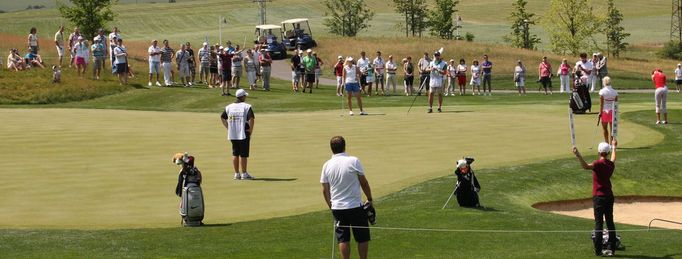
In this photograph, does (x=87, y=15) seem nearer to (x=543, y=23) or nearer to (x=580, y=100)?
(x=580, y=100)

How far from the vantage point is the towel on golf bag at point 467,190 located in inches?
860

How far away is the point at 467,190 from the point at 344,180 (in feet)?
21.5

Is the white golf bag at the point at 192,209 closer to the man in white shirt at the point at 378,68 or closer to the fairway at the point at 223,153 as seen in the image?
the fairway at the point at 223,153

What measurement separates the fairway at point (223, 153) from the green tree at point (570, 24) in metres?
69.9

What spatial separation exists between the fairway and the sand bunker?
10.9 ft

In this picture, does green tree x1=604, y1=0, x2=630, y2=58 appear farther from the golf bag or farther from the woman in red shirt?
the woman in red shirt

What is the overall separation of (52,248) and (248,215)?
482 cm

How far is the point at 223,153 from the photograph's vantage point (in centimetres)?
3150

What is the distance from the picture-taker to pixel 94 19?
80.4 m

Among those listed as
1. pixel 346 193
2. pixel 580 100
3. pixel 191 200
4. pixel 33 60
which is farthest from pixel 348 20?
pixel 346 193

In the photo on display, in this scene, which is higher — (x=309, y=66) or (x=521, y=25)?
(x=521, y=25)

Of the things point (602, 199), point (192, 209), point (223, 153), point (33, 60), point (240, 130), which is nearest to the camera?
point (602, 199)

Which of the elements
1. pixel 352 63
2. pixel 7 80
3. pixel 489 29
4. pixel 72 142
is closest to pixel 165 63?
pixel 7 80

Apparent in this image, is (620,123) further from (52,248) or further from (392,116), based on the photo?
(52,248)
